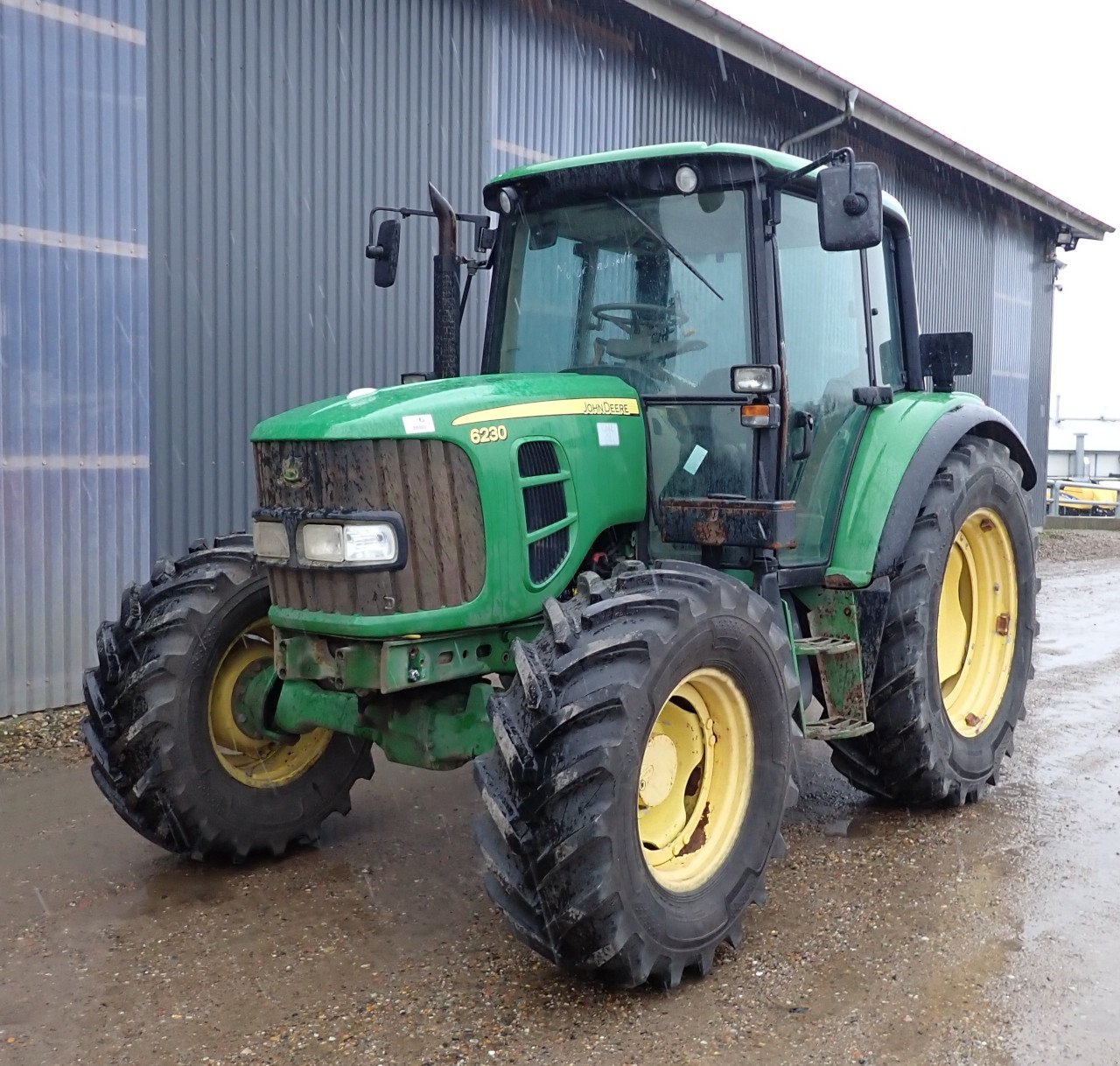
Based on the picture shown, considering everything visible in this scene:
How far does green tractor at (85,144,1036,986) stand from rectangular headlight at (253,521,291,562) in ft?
0.08

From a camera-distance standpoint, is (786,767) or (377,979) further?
(786,767)

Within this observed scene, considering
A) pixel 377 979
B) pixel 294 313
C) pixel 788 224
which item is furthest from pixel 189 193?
pixel 377 979

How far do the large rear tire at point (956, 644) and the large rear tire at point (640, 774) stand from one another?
3.16ft

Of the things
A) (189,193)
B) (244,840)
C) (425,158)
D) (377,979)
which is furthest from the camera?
(425,158)

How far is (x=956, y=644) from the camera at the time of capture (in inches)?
204

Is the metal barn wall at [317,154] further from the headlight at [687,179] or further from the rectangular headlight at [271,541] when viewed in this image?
the headlight at [687,179]

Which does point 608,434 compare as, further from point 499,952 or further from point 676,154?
point 499,952

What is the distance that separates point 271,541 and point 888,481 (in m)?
2.27

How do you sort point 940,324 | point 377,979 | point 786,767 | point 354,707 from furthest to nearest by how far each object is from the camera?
point 940,324 → point 354,707 → point 786,767 → point 377,979

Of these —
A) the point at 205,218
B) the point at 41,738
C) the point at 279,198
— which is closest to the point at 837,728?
the point at 41,738

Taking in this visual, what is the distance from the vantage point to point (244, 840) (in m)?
4.21

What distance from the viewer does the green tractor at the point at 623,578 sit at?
10.5 feet

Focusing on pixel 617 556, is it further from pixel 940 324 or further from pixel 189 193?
pixel 940 324

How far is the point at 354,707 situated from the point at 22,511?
3.17 m
